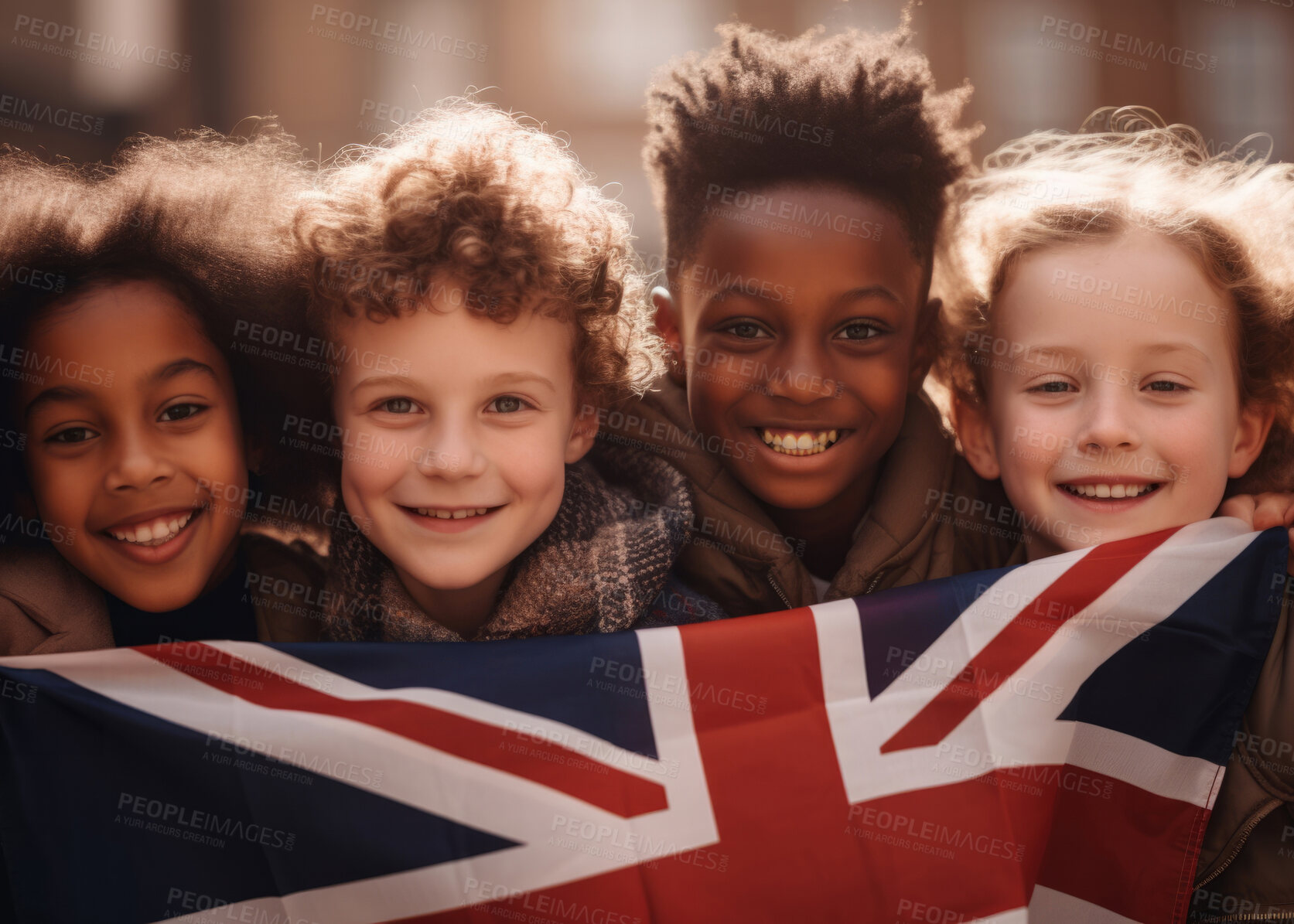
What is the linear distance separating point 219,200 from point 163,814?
1.02 m

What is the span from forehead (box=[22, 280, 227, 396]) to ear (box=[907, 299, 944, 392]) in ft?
4.29

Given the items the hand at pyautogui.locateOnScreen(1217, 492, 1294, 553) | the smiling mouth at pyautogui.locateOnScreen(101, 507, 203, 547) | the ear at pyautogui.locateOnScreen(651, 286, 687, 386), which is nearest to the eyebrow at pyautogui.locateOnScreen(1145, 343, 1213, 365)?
the hand at pyautogui.locateOnScreen(1217, 492, 1294, 553)

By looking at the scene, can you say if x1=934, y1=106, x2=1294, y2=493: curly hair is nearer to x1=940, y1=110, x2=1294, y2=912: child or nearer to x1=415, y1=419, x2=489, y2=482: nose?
x1=940, y1=110, x2=1294, y2=912: child

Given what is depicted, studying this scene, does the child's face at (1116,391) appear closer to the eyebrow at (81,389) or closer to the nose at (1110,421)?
the nose at (1110,421)

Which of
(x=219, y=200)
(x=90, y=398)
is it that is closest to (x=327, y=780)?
(x=90, y=398)

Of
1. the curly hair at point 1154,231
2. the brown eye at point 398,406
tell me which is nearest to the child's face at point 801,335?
the curly hair at point 1154,231

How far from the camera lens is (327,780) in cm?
142

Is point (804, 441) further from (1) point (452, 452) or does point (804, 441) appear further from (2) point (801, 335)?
(1) point (452, 452)

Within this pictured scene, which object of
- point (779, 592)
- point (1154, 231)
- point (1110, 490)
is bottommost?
point (779, 592)

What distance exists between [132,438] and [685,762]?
1042mm

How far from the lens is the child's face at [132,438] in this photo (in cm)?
151

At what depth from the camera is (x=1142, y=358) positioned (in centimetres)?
160

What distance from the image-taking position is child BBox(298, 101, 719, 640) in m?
1.53

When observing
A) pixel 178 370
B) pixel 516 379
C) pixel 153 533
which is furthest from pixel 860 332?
pixel 153 533
